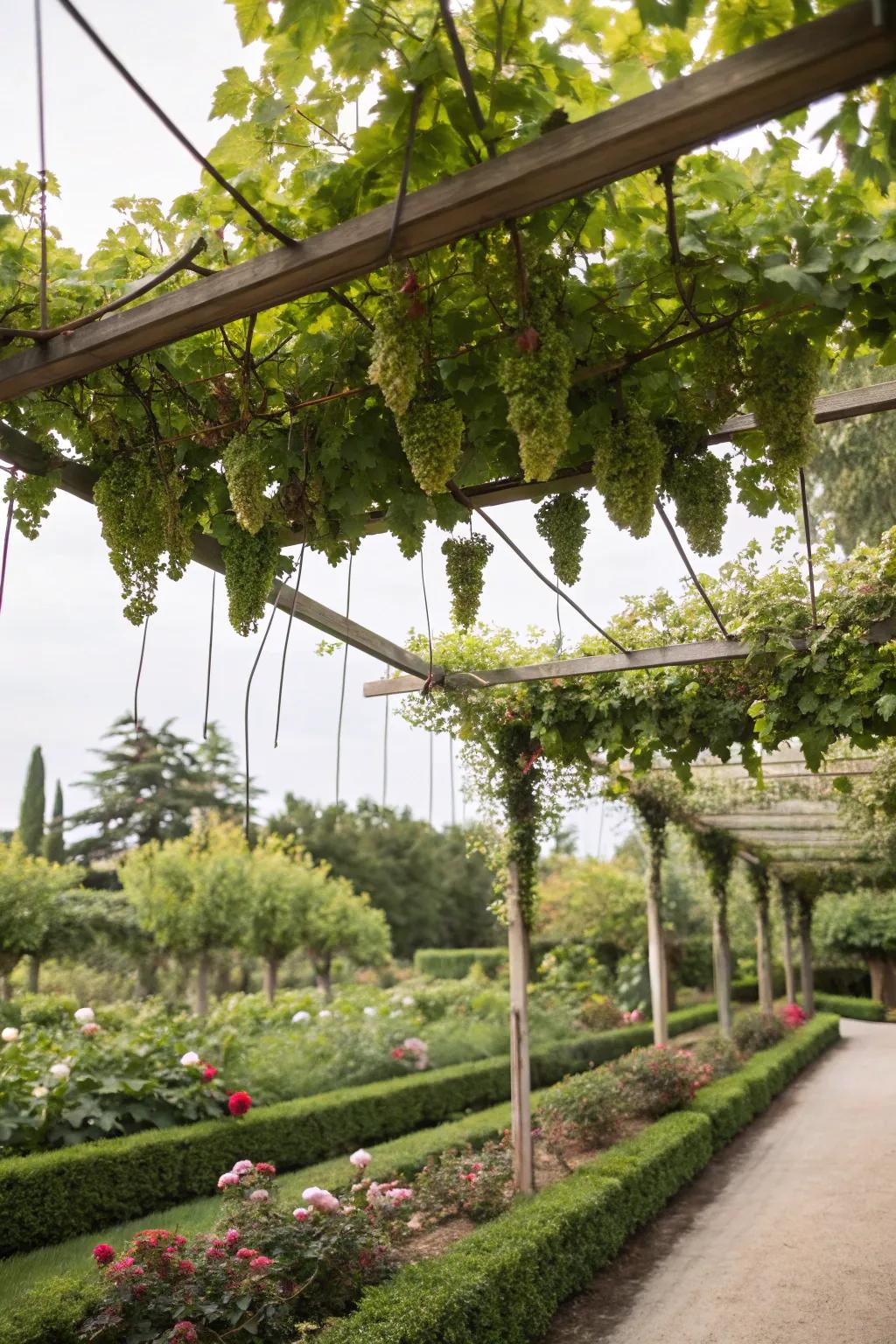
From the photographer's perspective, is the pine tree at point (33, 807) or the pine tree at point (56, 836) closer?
the pine tree at point (56, 836)

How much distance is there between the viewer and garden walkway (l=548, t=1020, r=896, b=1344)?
4.77 m

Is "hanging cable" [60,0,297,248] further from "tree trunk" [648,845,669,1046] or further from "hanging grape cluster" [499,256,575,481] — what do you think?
"tree trunk" [648,845,669,1046]

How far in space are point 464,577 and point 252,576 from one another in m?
0.64

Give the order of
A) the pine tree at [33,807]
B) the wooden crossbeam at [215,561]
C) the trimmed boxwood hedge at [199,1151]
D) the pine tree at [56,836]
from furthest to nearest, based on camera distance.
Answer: the pine tree at [33,807] < the pine tree at [56,836] < the trimmed boxwood hedge at [199,1151] < the wooden crossbeam at [215,561]

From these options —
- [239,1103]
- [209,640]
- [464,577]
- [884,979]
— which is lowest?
[884,979]

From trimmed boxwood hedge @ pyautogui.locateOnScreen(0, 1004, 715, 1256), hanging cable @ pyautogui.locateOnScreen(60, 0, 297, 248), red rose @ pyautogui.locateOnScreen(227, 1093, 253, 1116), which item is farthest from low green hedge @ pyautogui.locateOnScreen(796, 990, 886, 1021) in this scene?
hanging cable @ pyautogui.locateOnScreen(60, 0, 297, 248)

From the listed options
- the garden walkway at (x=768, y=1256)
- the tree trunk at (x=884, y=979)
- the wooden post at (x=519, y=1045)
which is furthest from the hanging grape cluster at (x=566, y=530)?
the tree trunk at (x=884, y=979)

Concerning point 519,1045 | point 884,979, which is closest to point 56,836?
point 884,979

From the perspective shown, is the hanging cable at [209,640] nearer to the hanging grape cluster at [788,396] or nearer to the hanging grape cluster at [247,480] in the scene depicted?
the hanging grape cluster at [247,480]

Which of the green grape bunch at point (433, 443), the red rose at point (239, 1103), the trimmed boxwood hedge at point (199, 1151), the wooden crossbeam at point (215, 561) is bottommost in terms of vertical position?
the trimmed boxwood hedge at point (199, 1151)

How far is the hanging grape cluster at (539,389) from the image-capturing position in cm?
197

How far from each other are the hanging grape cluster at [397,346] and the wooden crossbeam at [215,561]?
0.77 metres

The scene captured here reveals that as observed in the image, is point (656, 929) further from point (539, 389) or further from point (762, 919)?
point (539, 389)

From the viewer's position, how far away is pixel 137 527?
2.73 metres
